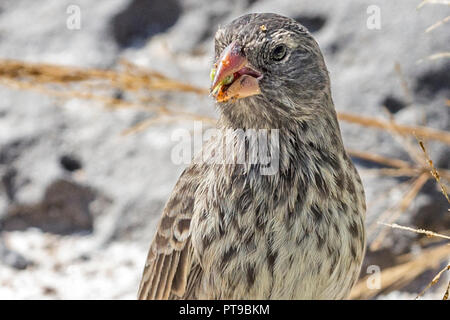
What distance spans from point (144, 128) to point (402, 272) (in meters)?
1.66

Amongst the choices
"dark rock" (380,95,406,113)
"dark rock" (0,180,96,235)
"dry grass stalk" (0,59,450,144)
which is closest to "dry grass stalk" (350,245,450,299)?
"dry grass stalk" (0,59,450,144)

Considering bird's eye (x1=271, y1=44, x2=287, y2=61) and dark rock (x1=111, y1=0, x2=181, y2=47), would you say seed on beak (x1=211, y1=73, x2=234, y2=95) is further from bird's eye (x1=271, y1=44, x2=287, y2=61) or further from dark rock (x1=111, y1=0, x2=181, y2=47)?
dark rock (x1=111, y1=0, x2=181, y2=47)

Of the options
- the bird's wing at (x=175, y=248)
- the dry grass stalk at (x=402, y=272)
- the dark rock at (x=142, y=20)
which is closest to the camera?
the bird's wing at (x=175, y=248)

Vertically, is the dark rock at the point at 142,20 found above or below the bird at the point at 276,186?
above

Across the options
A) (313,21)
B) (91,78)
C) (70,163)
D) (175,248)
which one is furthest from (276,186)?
(70,163)

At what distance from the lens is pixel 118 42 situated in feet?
14.9

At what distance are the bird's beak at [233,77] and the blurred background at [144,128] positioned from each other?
1.13m

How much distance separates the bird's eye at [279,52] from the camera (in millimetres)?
2318

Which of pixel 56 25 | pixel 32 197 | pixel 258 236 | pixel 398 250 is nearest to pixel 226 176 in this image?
pixel 258 236

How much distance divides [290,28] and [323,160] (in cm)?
45

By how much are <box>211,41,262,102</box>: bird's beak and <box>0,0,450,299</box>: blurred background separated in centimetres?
113

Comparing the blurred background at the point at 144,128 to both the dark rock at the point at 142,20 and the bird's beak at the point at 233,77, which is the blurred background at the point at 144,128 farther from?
the bird's beak at the point at 233,77

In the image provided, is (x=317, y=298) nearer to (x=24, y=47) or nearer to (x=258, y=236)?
(x=258, y=236)

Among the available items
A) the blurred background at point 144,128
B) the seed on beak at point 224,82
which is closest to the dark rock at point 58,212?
the blurred background at point 144,128
